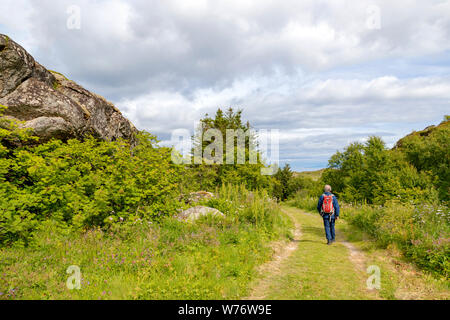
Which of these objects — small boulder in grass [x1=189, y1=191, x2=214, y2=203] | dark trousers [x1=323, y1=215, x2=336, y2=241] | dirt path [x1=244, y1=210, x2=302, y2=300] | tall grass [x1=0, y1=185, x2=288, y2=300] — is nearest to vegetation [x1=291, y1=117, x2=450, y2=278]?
dark trousers [x1=323, y1=215, x2=336, y2=241]

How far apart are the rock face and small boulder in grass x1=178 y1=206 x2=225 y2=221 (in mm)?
5471

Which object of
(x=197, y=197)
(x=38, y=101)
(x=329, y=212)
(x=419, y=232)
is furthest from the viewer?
(x=197, y=197)

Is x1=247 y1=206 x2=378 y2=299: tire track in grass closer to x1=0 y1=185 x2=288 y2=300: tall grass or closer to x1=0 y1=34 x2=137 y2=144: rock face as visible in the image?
x1=0 y1=185 x2=288 y2=300: tall grass

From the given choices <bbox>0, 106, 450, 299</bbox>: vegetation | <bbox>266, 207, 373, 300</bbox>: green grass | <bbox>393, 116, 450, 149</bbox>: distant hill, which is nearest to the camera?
<bbox>0, 106, 450, 299</bbox>: vegetation

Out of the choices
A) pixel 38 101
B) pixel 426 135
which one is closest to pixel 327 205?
pixel 38 101

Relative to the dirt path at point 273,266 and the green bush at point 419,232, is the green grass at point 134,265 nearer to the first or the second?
the dirt path at point 273,266

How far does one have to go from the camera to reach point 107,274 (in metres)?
5.59

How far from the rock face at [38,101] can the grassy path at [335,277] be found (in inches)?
360

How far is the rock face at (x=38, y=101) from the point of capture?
9.41 meters

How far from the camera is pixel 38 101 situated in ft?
32.2

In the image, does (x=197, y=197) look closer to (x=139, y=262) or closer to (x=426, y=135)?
(x=139, y=262)

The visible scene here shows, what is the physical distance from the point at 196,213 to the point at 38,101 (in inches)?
294

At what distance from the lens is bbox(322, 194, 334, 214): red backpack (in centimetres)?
1075
